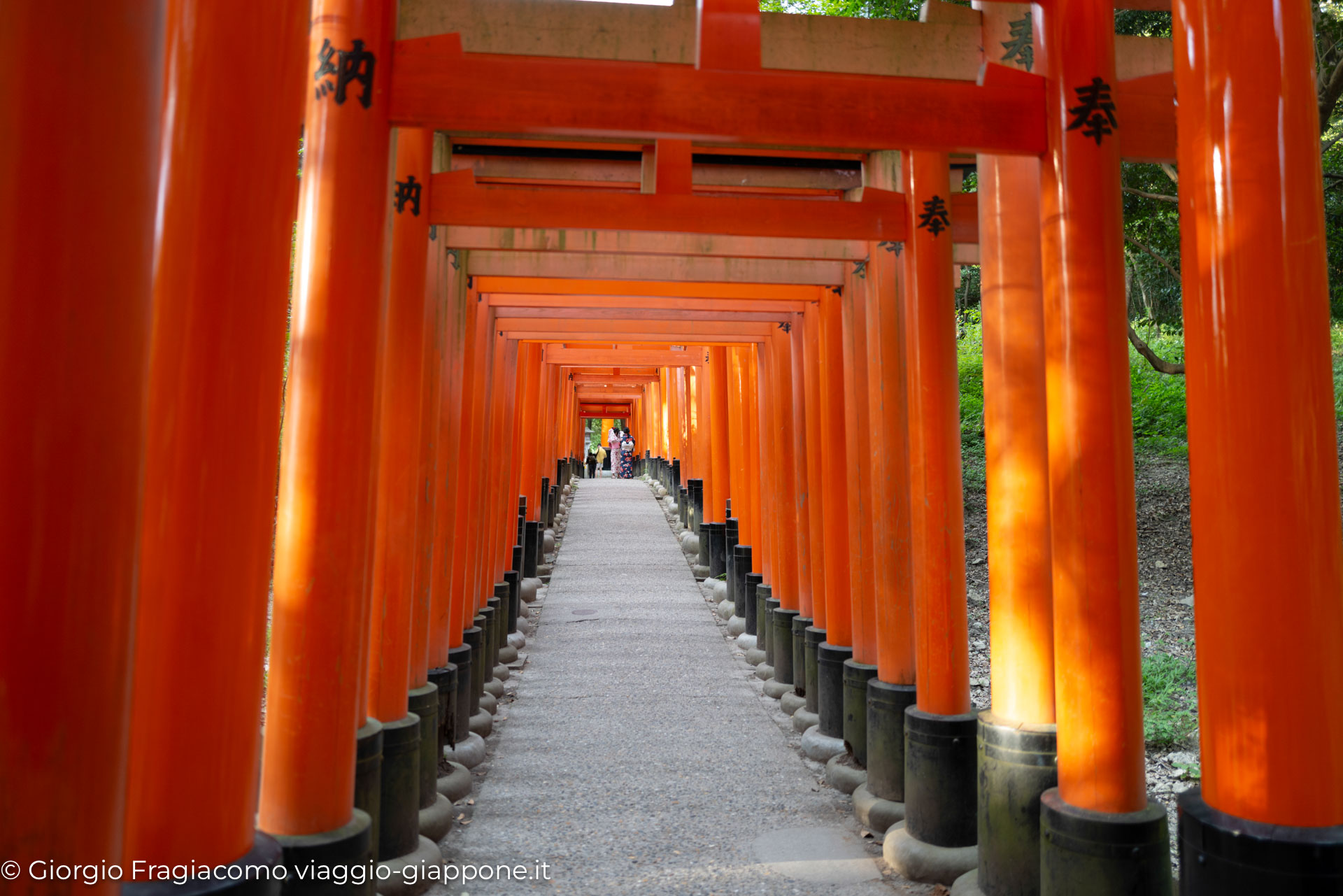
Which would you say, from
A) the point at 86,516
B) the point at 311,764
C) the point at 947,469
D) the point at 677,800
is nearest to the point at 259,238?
the point at 86,516

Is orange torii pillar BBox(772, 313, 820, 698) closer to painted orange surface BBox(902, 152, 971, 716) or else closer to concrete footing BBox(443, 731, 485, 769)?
concrete footing BBox(443, 731, 485, 769)

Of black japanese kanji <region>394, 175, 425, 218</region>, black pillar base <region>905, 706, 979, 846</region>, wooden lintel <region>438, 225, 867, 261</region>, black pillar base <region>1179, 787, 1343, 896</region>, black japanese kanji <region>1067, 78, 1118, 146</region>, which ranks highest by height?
wooden lintel <region>438, 225, 867, 261</region>

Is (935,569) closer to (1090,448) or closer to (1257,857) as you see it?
(1090,448)

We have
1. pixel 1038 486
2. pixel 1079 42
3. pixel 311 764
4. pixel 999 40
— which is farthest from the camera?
pixel 999 40

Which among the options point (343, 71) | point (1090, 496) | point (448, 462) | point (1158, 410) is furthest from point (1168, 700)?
point (1158, 410)

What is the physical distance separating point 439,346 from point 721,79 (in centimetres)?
290

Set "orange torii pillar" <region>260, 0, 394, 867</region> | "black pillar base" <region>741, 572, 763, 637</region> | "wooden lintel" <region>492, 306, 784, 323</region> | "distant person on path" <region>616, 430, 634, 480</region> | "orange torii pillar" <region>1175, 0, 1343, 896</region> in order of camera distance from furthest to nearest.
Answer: "distant person on path" <region>616, 430, 634, 480</region> → "black pillar base" <region>741, 572, 763, 637</region> → "wooden lintel" <region>492, 306, 784, 323</region> → "orange torii pillar" <region>260, 0, 394, 867</region> → "orange torii pillar" <region>1175, 0, 1343, 896</region>

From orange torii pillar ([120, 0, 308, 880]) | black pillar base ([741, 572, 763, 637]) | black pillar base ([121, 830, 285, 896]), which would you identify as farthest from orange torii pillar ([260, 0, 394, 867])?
black pillar base ([741, 572, 763, 637])

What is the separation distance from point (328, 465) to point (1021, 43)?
3.57 meters

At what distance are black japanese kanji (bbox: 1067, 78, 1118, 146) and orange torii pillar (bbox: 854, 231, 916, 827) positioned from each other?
2.08 meters

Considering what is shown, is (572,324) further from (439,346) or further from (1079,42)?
(1079,42)

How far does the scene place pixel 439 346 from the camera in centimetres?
562

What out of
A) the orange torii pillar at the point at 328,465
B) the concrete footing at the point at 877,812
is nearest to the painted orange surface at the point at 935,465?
the concrete footing at the point at 877,812

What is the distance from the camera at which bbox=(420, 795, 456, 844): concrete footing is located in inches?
190
